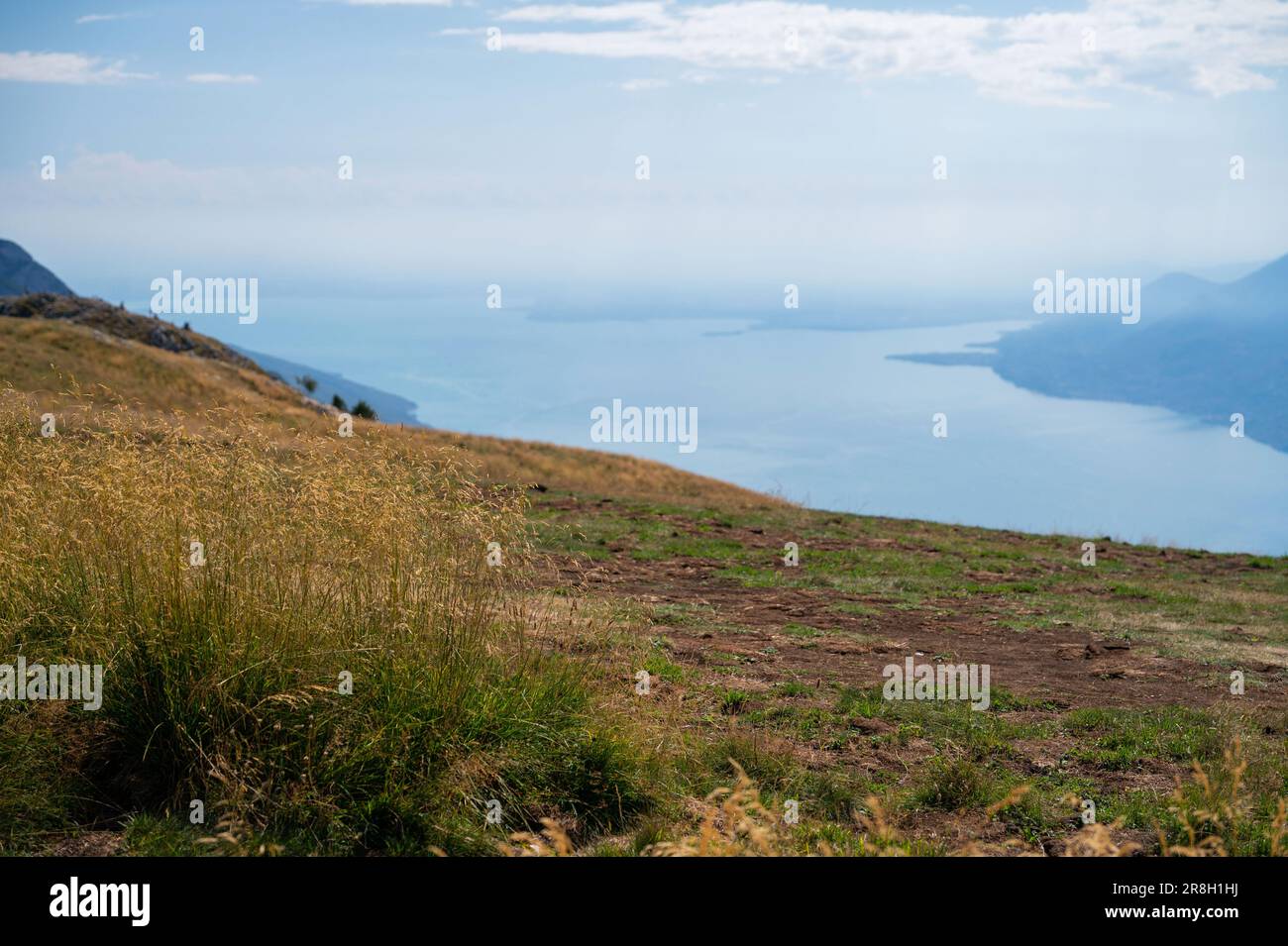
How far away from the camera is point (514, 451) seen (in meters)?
35.4

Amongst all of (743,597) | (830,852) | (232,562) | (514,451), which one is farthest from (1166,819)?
(514,451)

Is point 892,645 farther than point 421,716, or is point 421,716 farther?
point 892,645

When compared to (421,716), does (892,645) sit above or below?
below

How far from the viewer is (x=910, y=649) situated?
1082cm

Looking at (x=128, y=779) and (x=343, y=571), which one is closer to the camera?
(x=128, y=779)

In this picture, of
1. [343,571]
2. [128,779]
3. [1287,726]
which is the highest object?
[343,571]

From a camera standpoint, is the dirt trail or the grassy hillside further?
the dirt trail

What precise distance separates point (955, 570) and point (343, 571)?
12.7 m

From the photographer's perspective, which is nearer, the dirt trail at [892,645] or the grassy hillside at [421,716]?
the grassy hillside at [421,716]

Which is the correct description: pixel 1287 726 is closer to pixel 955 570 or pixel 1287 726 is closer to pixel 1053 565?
pixel 955 570
